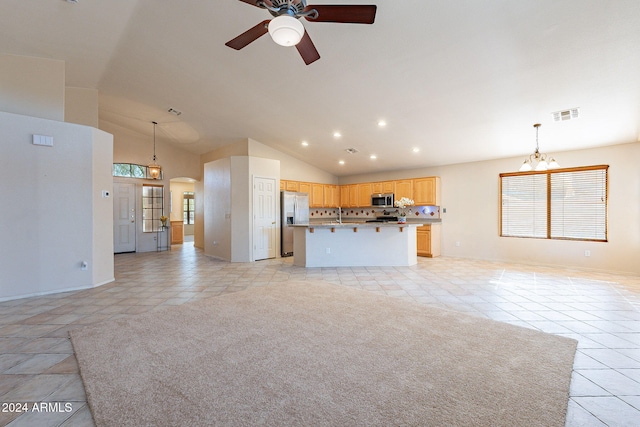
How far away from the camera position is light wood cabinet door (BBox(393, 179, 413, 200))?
810cm

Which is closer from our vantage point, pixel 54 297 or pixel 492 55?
pixel 492 55

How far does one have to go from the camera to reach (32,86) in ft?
14.0

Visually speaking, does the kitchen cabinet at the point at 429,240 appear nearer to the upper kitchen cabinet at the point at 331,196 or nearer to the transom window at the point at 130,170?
the upper kitchen cabinet at the point at 331,196

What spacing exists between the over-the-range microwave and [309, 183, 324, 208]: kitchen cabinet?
1720 mm

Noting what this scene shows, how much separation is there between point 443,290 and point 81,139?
6.17 m

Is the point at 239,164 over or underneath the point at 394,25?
underneath

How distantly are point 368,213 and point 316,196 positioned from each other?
6.13 feet

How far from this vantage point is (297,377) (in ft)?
6.51

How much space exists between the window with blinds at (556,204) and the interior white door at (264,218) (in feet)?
18.9

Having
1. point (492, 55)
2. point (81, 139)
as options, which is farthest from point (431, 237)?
point (81, 139)

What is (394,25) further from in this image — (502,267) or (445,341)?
(502,267)

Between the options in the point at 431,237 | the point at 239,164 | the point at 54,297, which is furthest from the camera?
the point at 431,237

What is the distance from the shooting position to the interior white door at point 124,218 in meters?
8.44

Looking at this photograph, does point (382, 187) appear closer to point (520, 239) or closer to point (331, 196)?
point (331, 196)
